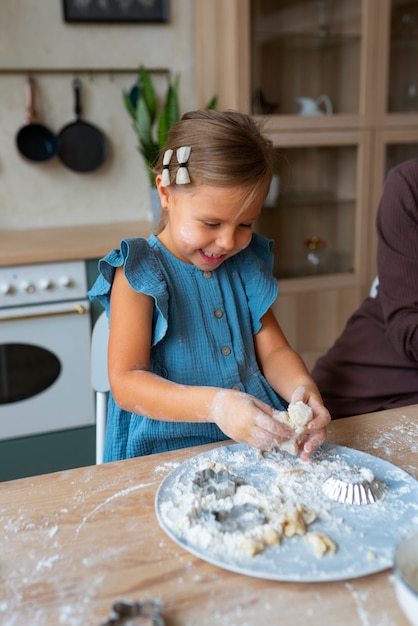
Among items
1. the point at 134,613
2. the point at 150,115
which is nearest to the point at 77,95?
the point at 150,115

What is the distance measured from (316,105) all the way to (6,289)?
1.45m

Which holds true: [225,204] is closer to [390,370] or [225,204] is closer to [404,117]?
[390,370]

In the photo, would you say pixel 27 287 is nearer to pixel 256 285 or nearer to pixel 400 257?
pixel 256 285

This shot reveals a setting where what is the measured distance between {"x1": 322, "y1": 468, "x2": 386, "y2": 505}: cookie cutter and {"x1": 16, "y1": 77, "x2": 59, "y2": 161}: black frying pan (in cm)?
202

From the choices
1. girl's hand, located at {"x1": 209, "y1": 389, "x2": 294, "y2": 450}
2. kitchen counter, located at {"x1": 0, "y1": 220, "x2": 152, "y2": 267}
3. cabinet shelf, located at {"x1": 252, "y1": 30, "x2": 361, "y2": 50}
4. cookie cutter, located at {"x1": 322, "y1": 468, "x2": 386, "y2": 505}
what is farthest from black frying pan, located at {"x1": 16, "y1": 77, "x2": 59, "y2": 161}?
cookie cutter, located at {"x1": 322, "y1": 468, "x2": 386, "y2": 505}

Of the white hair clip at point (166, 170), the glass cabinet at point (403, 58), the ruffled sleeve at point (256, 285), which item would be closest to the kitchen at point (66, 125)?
the glass cabinet at point (403, 58)

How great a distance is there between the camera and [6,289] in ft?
6.60

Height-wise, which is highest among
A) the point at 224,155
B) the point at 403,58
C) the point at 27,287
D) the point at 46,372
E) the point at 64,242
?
the point at 403,58

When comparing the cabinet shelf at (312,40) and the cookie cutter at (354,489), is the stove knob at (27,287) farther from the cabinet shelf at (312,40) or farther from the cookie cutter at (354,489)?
the cookie cutter at (354,489)

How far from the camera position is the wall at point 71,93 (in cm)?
242

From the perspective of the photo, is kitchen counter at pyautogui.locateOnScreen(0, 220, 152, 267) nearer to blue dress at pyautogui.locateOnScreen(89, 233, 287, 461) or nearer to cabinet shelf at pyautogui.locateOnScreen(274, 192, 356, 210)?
cabinet shelf at pyautogui.locateOnScreen(274, 192, 356, 210)

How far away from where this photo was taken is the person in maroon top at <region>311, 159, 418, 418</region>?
4.50ft

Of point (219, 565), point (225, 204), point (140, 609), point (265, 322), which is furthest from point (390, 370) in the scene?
point (140, 609)

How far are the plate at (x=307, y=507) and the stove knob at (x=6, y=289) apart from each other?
128 cm
